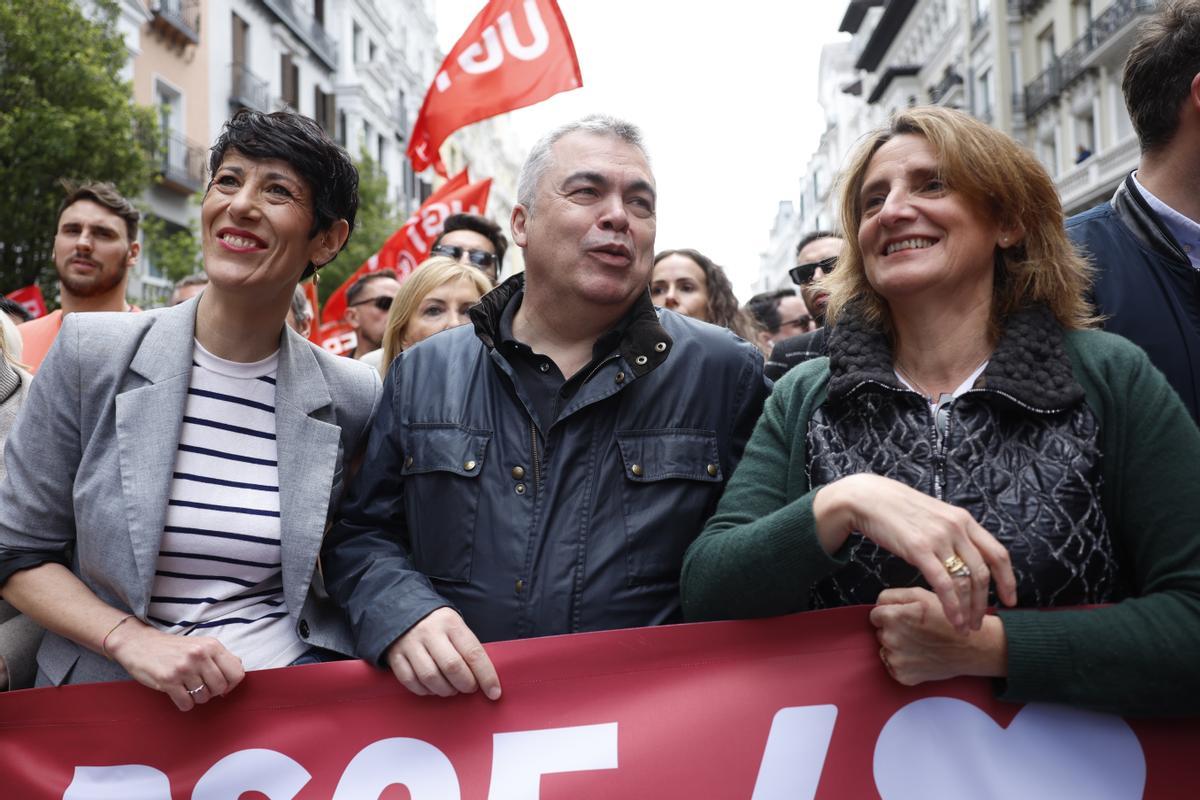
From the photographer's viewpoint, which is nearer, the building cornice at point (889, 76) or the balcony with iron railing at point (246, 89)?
the balcony with iron railing at point (246, 89)

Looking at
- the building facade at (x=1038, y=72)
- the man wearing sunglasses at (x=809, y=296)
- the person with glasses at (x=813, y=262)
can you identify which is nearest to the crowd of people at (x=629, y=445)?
the man wearing sunglasses at (x=809, y=296)

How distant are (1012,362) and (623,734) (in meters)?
1.15

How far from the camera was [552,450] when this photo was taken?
2670 mm

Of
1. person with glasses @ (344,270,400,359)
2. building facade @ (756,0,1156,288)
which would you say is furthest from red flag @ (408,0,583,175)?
building facade @ (756,0,1156,288)

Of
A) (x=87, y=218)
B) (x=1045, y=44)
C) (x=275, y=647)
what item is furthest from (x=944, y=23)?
(x=275, y=647)

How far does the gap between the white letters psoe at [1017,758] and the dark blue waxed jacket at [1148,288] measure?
2.96 ft

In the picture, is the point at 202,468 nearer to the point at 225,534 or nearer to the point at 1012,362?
the point at 225,534

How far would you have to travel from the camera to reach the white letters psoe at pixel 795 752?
2299 millimetres

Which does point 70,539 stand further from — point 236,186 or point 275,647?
point 236,186

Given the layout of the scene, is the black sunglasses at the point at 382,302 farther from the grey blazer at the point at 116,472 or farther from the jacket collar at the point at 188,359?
the grey blazer at the point at 116,472

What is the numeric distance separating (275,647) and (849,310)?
5.30 feet

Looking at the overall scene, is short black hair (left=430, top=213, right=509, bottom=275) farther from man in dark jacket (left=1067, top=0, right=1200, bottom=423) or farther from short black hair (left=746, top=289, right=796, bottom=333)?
man in dark jacket (left=1067, top=0, right=1200, bottom=423)

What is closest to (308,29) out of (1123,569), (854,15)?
(854,15)

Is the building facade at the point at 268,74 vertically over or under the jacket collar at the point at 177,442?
over
